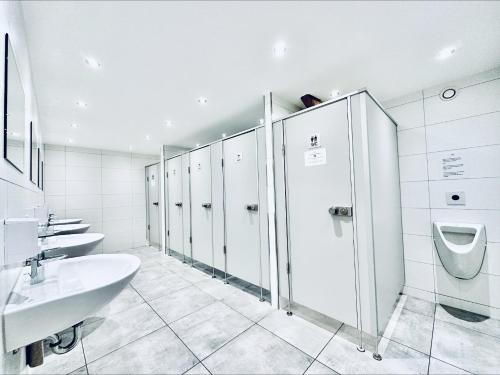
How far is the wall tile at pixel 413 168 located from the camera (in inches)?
91.0

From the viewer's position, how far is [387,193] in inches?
78.2

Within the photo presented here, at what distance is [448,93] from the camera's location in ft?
7.13

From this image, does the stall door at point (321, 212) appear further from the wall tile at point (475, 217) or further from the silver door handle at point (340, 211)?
the wall tile at point (475, 217)

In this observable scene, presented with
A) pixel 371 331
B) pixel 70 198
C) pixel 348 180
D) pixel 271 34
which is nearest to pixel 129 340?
pixel 371 331

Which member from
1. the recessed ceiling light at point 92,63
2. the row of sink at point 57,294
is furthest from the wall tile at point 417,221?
the recessed ceiling light at point 92,63

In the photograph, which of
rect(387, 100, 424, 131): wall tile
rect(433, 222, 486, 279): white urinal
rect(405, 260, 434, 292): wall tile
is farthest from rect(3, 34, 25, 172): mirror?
rect(405, 260, 434, 292): wall tile

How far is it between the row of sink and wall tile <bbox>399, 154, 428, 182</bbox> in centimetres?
293

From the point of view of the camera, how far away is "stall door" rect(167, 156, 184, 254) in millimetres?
3842

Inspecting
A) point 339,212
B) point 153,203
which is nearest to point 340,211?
point 339,212

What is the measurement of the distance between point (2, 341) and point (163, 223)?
396cm

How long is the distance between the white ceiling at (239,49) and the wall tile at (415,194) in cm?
111

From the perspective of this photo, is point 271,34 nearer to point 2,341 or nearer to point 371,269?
point 371,269

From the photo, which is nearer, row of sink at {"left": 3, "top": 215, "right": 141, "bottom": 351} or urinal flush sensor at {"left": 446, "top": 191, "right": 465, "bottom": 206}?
row of sink at {"left": 3, "top": 215, "right": 141, "bottom": 351}

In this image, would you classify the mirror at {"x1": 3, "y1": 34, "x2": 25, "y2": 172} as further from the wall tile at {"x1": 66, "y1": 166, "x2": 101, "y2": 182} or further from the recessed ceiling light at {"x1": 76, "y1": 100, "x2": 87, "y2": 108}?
the wall tile at {"x1": 66, "y1": 166, "x2": 101, "y2": 182}
